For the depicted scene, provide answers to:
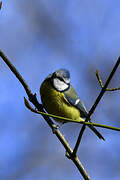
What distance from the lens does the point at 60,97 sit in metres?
2.47

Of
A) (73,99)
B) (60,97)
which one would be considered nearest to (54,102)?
(60,97)

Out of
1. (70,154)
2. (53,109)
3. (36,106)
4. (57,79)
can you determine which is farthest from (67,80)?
(70,154)

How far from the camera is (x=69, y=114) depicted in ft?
8.24

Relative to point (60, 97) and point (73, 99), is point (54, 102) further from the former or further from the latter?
point (73, 99)

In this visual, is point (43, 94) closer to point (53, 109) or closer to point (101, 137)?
point (53, 109)

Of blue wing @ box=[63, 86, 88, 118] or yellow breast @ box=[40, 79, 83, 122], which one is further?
blue wing @ box=[63, 86, 88, 118]

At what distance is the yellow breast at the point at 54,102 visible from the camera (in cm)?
239

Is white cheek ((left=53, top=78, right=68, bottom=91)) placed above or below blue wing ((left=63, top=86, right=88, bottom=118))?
above

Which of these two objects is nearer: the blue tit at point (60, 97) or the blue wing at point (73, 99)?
the blue tit at point (60, 97)

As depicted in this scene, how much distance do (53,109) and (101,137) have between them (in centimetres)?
57

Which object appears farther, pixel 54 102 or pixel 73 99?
pixel 73 99

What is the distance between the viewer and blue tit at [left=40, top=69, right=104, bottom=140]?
2.38 metres

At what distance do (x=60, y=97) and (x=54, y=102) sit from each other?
0.08 meters

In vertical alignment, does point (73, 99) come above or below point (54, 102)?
below
